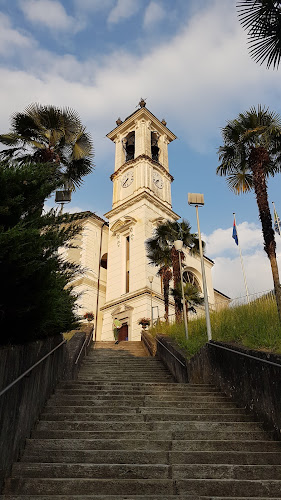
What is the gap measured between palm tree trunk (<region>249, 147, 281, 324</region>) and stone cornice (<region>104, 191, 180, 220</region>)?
19.6 meters

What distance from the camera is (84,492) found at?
358cm

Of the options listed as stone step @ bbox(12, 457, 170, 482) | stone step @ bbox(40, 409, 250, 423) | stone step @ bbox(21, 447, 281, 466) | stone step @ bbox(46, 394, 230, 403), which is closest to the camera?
stone step @ bbox(12, 457, 170, 482)

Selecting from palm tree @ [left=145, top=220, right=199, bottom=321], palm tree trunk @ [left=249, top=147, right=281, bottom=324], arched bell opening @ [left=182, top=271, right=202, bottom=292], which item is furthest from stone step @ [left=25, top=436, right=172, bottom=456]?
arched bell opening @ [left=182, top=271, right=202, bottom=292]

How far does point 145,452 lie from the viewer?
4.32 meters

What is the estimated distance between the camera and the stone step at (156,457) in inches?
167

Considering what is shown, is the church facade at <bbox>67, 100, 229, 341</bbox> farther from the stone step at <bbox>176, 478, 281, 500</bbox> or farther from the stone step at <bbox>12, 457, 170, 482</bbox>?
the stone step at <bbox>176, 478, 281, 500</bbox>

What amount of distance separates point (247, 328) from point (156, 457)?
509 cm

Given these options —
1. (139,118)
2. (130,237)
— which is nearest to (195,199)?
(130,237)

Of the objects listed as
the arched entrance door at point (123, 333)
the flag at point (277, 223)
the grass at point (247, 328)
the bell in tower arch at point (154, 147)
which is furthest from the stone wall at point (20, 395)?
the bell in tower arch at point (154, 147)

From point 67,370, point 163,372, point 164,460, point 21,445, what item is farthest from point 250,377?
point 163,372

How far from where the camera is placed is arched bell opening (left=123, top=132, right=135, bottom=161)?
131 feet

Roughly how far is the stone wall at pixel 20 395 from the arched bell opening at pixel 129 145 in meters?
35.5

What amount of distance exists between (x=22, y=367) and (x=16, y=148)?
9962 millimetres

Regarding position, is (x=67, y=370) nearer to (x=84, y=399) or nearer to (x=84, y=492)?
(x=84, y=399)
